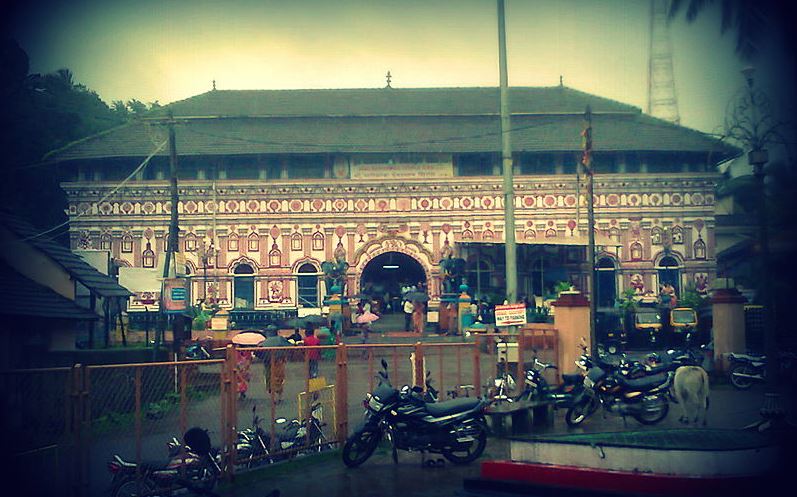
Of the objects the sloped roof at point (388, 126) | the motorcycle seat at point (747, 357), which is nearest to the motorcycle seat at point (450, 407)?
the motorcycle seat at point (747, 357)

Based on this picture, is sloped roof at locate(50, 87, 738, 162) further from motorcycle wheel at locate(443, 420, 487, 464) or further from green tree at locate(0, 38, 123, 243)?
motorcycle wheel at locate(443, 420, 487, 464)

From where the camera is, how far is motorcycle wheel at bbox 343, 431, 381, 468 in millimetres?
11227

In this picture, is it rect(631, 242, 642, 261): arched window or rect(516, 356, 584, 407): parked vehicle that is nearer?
rect(516, 356, 584, 407): parked vehicle

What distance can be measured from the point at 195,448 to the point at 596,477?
4417mm

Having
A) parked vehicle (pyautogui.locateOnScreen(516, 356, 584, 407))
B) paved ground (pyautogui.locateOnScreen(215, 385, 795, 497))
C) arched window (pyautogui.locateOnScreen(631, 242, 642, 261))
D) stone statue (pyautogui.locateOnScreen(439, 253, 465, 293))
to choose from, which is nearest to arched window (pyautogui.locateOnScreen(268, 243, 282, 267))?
stone statue (pyautogui.locateOnScreen(439, 253, 465, 293))

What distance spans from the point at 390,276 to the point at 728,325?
78.9ft

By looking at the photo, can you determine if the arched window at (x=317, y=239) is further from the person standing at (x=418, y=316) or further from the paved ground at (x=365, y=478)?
the paved ground at (x=365, y=478)

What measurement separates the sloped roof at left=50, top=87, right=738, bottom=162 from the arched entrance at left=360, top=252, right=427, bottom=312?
5.57m

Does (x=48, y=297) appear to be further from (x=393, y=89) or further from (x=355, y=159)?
(x=393, y=89)

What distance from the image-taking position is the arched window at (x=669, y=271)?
126 ft

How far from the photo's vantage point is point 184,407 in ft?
32.1

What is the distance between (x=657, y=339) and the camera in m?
29.1

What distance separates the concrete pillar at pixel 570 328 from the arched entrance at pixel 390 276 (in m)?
22.8

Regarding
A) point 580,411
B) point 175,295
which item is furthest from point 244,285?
point 580,411
